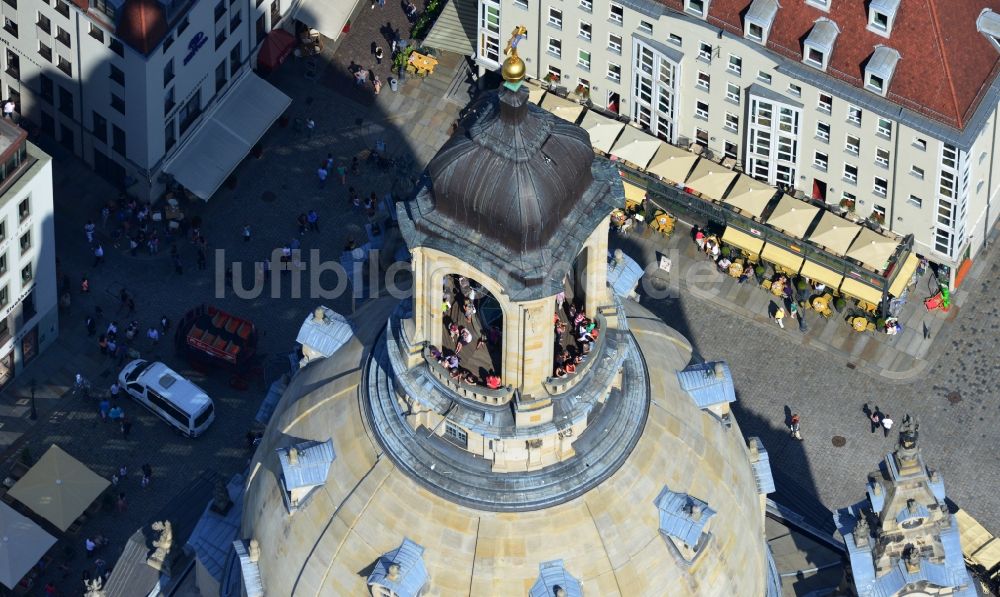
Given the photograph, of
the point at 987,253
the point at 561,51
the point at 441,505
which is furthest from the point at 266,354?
the point at 441,505

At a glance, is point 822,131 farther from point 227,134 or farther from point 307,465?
point 307,465

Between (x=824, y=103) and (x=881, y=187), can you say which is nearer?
(x=824, y=103)

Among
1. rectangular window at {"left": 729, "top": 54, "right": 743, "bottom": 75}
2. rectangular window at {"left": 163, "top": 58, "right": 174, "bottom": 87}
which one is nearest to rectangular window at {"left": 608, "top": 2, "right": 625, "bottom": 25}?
rectangular window at {"left": 729, "top": 54, "right": 743, "bottom": 75}


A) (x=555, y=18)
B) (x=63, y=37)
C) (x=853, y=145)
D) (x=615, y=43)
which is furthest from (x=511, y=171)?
(x=63, y=37)

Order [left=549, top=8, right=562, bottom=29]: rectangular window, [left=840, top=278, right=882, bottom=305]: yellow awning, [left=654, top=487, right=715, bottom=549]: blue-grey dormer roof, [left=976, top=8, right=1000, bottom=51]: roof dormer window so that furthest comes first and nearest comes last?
Answer: [left=549, top=8, right=562, bottom=29]: rectangular window, [left=840, top=278, right=882, bottom=305]: yellow awning, [left=976, top=8, right=1000, bottom=51]: roof dormer window, [left=654, top=487, right=715, bottom=549]: blue-grey dormer roof

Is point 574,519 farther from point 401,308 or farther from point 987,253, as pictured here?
point 987,253

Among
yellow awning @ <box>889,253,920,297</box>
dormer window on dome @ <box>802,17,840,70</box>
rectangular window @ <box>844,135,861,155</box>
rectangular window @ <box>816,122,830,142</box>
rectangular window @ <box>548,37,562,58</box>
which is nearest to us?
dormer window on dome @ <box>802,17,840,70</box>

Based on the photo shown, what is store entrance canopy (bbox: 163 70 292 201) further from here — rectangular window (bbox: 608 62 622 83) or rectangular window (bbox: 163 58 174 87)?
rectangular window (bbox: 608 62 622 83)
